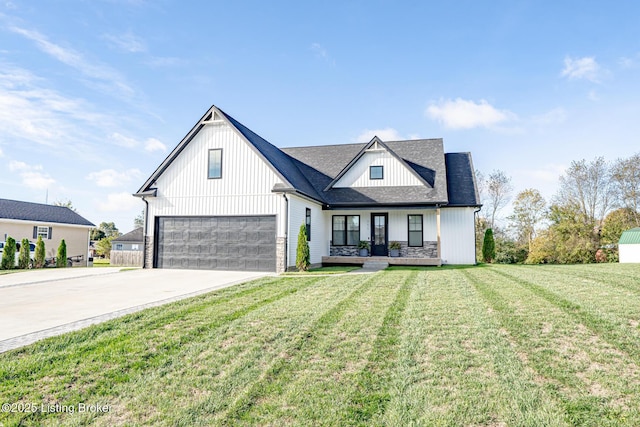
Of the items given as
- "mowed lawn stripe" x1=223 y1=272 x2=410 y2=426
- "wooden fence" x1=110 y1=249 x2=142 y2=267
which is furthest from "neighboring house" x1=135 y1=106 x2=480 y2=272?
"mowed lawn stripe" x1=223 y1=272 x2=410 y2=426

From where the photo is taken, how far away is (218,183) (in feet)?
48.7

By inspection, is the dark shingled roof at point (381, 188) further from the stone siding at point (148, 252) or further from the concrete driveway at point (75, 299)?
the concrete driveway at point (75, 299)

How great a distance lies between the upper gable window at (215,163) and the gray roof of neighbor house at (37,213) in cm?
1676

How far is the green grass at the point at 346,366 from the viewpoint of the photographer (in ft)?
9.49

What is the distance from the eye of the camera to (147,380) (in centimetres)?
355

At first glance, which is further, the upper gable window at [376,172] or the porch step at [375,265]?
the upper gable window at [376,172]

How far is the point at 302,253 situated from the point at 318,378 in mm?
10436

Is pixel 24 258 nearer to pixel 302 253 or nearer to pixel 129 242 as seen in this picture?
pixel 129 242

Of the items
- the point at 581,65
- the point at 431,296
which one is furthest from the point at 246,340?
the point at 581,65

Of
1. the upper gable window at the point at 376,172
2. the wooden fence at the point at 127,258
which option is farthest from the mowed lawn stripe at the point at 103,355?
the wooden fence at the point at 127,258

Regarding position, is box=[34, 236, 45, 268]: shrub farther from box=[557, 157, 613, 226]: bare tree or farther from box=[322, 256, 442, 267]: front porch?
box=[557, 157, 613, 226]: bare tree

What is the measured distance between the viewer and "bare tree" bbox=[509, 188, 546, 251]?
29156 millimetres

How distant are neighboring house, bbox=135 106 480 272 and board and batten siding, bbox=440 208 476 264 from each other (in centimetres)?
5

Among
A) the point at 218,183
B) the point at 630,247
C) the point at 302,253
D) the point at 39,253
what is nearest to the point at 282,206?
the point at 302,253
